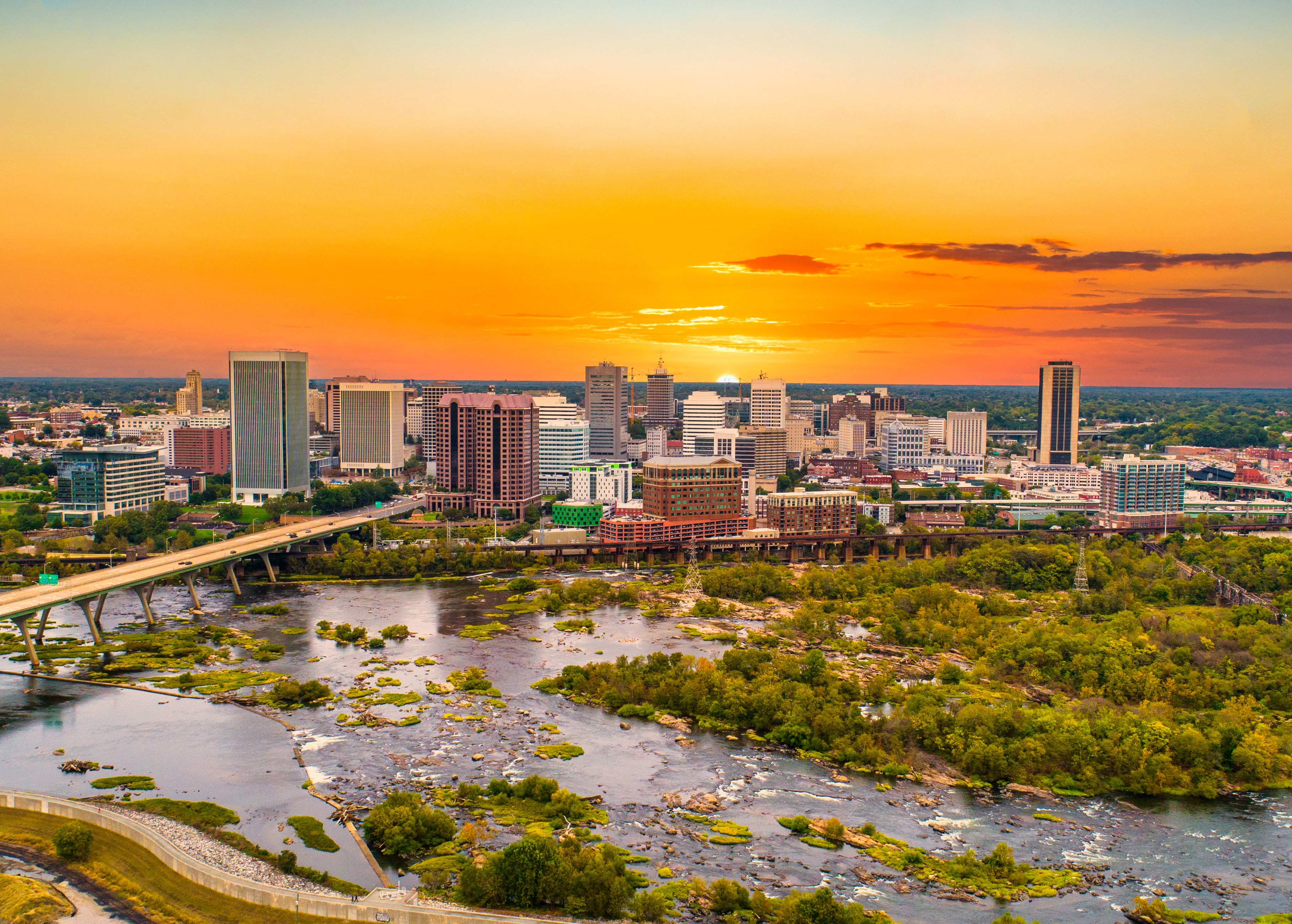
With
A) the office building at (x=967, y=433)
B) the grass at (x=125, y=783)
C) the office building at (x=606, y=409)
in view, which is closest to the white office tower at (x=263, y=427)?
the office building at (x=606, y=409)

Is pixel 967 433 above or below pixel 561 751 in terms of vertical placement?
above

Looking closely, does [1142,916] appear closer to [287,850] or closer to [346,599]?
[287,850]

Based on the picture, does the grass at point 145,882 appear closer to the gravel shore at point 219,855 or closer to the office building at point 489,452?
the gravel shore at point 219,855

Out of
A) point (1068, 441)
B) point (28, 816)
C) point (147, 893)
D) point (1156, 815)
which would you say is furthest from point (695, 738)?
point (1068, 441)

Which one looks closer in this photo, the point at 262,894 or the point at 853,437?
the point at 262,894

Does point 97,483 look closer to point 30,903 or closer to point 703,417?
point 30,903

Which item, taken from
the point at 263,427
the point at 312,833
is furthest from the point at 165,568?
the point at 263,427
